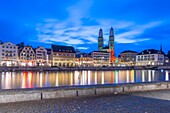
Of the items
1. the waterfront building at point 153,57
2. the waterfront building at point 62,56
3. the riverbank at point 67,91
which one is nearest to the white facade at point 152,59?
the waterfront building at point 153,57

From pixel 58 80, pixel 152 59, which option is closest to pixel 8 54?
pixel 58 80

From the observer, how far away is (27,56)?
13500cm

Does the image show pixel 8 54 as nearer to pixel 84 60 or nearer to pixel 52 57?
pixel 52 57

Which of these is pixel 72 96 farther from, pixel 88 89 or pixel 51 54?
pixel 51 54

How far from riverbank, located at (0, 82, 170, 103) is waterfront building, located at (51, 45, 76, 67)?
5497 inches

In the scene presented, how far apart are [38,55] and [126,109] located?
135 meters

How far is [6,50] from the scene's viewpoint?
127 meters

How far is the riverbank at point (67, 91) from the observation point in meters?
14.3

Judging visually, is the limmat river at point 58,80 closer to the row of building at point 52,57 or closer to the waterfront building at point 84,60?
the row of building at point 52,57

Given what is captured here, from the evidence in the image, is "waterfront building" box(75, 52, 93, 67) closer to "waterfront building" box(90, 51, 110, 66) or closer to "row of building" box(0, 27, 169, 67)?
"row of building" box(0, 27, 169, 67)

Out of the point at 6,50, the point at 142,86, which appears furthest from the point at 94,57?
the point at 142,86

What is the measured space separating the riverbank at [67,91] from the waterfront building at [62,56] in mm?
139616

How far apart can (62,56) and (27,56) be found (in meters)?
33.2

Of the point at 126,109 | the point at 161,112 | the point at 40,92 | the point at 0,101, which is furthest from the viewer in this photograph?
the point at 40,92
